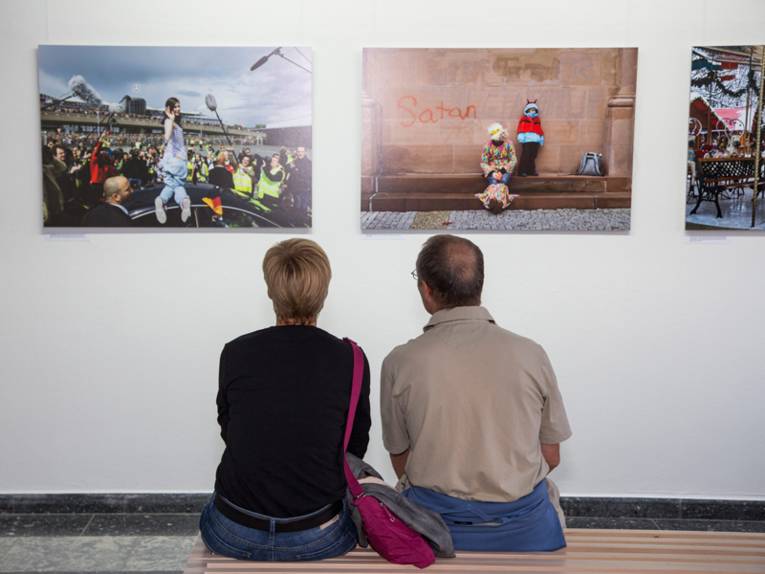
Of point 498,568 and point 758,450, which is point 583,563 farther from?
point 758,450

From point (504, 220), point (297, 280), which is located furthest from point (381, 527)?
point (504, 220)

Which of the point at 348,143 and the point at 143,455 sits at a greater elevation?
the point at 348,143

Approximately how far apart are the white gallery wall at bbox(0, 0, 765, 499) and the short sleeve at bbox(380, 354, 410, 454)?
1.49m

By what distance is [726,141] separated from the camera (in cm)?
375

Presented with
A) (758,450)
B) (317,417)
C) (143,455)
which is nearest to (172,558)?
(143,455)

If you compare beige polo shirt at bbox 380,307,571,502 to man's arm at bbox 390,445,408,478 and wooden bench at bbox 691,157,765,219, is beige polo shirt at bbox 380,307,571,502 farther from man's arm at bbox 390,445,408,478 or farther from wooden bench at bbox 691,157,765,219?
wooden bench at bbox 691,157,765,219

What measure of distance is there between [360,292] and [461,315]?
1611mm

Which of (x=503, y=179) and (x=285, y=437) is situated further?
(x=503, y=179)

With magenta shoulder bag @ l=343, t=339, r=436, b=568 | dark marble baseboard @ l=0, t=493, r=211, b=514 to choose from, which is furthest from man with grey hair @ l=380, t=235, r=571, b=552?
dark marble baseboard @ l=0, t=493, r=211, b=514

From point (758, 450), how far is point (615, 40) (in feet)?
6.99

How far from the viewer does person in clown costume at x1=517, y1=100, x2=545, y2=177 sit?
3.72m

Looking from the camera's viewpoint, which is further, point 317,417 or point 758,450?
point 758,450

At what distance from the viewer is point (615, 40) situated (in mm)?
3730

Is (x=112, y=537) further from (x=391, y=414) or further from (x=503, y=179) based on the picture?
(x=503, y=179)
